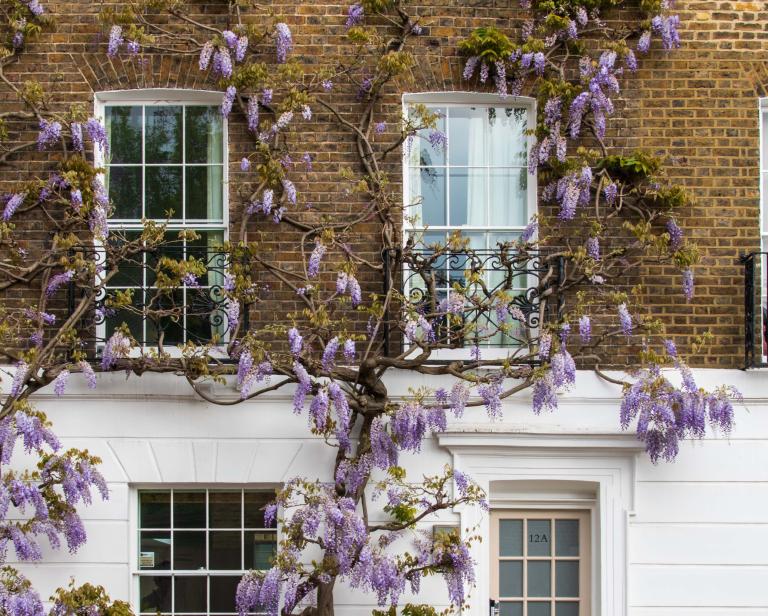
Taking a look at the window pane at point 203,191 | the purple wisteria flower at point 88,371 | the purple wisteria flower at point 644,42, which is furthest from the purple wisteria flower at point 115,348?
the purple wisteria flower at point 644,42

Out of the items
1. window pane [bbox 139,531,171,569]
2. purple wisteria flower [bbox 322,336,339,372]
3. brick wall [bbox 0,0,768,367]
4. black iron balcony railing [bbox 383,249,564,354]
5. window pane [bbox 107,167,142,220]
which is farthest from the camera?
window pane [bbox 107,167,142,220]

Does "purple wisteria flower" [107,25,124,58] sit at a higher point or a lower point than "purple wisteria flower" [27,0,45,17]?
lower

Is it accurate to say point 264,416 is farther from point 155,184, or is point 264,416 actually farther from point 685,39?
point 685,39

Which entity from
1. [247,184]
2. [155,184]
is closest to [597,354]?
[247,184]

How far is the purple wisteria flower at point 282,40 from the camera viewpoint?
948 centimetres

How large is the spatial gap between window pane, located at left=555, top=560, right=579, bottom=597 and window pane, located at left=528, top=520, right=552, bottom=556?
159 millimetres

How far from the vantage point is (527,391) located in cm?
939

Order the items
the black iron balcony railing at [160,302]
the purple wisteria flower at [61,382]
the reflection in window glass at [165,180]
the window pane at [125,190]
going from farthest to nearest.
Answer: the window pane at [125,190]
the reflection in window glass at [165,180]
the black iron balcony railing at [160,302]
the purple wisteria flower at [61,382]

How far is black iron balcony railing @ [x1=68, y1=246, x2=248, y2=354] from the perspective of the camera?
9359mm

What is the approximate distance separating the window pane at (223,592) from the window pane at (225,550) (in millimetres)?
94

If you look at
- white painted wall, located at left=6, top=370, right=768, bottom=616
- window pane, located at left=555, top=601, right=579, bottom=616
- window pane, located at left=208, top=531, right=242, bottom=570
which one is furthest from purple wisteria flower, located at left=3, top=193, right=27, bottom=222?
window pane, located at left=555, top=601, right=579, bottom=616

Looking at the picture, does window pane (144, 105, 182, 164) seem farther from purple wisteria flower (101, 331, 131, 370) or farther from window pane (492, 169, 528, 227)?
window pane (492, 169, 528, 227)

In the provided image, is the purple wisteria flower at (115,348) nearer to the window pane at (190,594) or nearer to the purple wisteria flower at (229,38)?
the window pane at (190,594)

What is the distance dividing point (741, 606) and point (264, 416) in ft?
13.2
